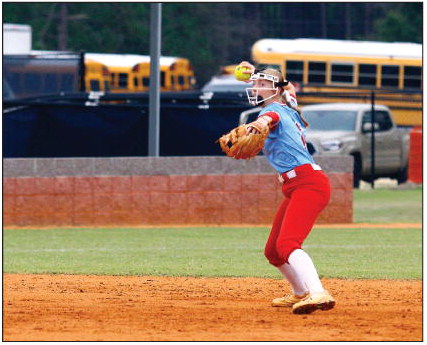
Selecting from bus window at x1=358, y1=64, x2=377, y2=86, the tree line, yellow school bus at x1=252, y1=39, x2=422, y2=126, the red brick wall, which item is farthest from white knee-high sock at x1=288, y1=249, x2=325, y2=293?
the tree line

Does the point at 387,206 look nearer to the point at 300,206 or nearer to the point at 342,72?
the point at 342,72

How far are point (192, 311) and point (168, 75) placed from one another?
32468mm

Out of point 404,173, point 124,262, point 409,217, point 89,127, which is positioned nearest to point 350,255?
point 124,262

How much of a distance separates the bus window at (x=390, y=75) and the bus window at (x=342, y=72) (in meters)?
0.98

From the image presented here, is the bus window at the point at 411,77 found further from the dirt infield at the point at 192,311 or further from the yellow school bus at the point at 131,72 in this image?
the dirt infield at the point at 192,311

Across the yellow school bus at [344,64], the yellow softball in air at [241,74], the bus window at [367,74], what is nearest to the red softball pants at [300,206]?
the yellow softball in air at [241,74]

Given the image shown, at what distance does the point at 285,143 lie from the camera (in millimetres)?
9625

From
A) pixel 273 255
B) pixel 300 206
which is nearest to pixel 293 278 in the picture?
pixel 273 255

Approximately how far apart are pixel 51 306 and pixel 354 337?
2913mm

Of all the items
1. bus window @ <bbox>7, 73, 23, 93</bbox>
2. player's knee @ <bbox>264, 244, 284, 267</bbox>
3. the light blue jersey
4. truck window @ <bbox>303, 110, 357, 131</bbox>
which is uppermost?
the light blue jersey

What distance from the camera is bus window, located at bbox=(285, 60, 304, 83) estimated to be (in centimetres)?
3662

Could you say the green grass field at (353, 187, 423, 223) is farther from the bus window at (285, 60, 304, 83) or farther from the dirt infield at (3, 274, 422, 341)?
the bus window at (285, 60, 304, 83)

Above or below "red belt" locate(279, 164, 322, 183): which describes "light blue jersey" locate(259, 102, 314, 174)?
above

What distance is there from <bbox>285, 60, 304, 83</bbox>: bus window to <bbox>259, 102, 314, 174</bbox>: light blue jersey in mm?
27018
